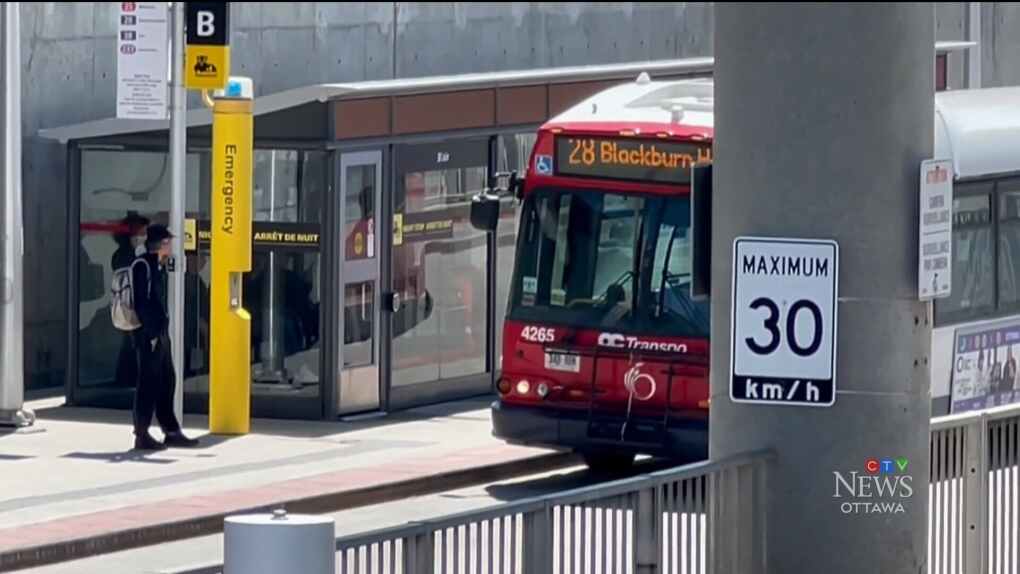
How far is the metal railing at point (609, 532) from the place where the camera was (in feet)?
24.9

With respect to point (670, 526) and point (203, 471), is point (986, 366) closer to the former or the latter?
point (203, 471)

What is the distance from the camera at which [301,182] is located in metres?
18.8

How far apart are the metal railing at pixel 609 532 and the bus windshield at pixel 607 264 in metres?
6.61

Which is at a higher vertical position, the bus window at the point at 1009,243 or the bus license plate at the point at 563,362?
the bus window at the point at 1009,243

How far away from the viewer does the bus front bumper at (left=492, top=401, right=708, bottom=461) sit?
15383 millimetres

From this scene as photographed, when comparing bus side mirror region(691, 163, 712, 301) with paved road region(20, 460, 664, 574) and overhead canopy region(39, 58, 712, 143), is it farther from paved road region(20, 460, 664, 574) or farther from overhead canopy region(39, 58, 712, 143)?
overhead canopy region(39, 58, 712, 143)

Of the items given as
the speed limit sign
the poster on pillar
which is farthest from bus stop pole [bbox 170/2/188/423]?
the poster on pillar

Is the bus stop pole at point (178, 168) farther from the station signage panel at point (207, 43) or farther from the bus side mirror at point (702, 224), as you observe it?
the bus side mirror at point (702, 224)

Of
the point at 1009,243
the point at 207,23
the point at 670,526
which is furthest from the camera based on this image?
the point at 207,23

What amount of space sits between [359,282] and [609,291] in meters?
3.78

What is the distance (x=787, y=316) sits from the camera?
29.3 feet

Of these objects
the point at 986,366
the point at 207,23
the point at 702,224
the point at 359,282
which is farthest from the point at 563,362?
the point at 702,224

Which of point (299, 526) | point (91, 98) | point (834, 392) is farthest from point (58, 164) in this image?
point (299, 526)

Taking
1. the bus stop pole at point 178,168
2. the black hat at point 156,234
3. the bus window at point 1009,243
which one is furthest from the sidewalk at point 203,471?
the bus window at point 1009,243
